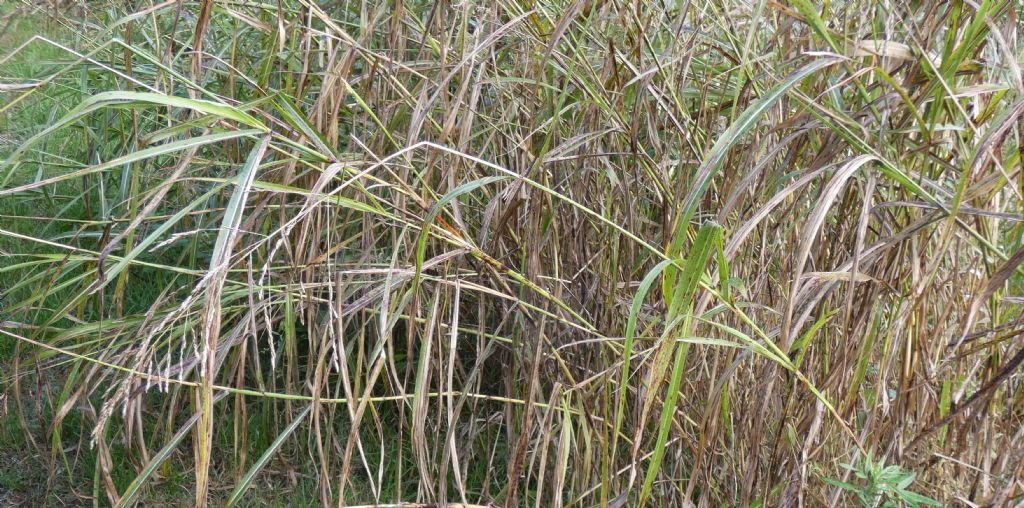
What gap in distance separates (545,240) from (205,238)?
971mm

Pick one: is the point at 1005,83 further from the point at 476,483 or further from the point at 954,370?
the point at 476,483

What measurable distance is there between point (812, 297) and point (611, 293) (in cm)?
34

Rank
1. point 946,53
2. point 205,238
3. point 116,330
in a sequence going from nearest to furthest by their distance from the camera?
point 946,53, point 116,330, point 205,238

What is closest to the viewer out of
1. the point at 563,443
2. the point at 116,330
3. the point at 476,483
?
the point at 563,443

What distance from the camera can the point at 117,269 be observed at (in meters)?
1.39

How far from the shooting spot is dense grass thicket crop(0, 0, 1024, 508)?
1347 mm

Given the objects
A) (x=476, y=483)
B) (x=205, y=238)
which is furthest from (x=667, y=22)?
(x=205, y=238)

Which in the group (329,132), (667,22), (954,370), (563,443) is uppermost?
(667,22)

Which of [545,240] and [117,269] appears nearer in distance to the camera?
[117,269]

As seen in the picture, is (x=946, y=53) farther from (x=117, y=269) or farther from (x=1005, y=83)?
(x=117, y=269)

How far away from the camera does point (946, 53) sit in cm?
135

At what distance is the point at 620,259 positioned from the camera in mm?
1847

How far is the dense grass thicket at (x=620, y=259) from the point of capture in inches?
53.0

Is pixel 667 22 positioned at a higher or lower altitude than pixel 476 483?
higher
